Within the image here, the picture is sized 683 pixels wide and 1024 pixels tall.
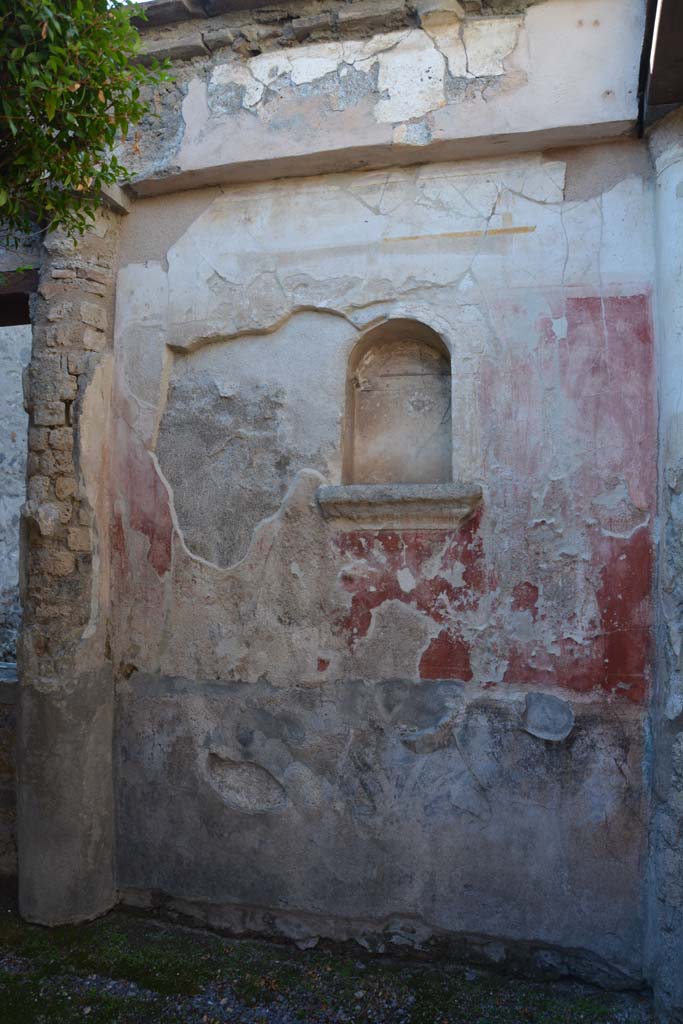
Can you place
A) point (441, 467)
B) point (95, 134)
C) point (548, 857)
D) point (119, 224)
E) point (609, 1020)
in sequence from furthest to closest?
point (119, 224)
point (441, 467)
point (548, 857)
point (609, 1020)
point (95, 134)

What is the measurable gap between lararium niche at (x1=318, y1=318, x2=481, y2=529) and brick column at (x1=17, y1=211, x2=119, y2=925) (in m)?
1.12

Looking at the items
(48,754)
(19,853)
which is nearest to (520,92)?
(48,754)

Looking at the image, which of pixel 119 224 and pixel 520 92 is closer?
pixel 520 92

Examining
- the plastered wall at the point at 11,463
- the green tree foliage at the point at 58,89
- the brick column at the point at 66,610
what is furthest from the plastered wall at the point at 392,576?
the plastered wall at the point at 11,463

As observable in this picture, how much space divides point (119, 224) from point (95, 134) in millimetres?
1234

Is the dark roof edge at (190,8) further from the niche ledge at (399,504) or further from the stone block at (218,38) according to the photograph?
the niche ledge at (399,504)

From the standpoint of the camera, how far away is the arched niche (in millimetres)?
3613

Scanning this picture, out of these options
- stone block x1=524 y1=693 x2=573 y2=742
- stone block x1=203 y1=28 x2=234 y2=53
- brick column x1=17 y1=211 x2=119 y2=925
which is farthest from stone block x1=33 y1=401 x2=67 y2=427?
stone block x1=524 y1=693 x2=573 y2=742

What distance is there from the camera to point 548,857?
3209mm

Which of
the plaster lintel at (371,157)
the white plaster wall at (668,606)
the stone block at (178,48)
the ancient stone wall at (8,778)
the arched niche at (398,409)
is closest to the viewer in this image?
the white plaster wall at (668,606)

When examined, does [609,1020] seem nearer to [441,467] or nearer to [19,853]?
[441,467]

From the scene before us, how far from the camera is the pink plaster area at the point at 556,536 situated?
125 inches

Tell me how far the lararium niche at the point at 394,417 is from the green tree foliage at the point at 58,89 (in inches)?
51.5

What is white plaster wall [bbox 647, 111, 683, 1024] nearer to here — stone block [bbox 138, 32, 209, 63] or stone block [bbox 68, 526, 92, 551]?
stone block [bbox 138, 32, 209, 63]
